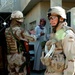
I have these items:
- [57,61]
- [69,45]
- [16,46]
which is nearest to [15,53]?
[16,46]

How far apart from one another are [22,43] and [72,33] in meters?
2.04

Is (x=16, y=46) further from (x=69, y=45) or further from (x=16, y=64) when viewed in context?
(x=69, y=45)

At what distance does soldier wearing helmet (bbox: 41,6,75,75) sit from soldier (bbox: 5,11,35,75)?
66.5 inches

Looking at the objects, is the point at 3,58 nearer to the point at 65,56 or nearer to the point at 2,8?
the point at 65,56

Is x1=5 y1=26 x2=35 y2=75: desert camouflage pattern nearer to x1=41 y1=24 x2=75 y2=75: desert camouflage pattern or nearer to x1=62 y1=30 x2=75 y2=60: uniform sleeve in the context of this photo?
x1=41 y1=24 x2=75 y2=75: desert camouflage pattern

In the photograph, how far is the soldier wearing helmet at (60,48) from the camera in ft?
8.95

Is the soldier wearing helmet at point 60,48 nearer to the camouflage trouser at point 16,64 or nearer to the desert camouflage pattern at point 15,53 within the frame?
the desert camouflage pattern at point 15,53

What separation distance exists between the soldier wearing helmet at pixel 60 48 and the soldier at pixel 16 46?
66.5 inches

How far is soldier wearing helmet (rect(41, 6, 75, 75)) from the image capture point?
8.95 feet

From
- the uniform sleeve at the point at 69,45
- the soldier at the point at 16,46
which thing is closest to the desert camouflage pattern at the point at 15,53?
the soldier at the point at 16,46

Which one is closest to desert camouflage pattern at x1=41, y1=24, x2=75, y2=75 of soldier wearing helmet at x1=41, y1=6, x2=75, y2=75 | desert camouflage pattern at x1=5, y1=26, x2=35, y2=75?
soldier wearing helmet at x1=41, y1=6, x2=75, y2=75

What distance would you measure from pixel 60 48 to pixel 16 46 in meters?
1.97

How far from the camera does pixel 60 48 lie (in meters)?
2.86

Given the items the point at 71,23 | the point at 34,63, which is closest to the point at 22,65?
the point at 71,23
